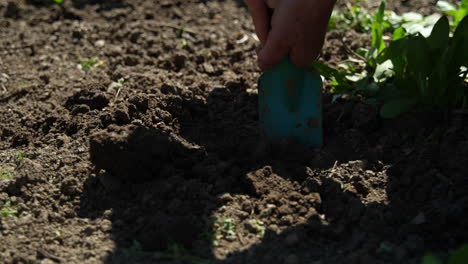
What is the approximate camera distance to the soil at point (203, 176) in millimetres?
2055

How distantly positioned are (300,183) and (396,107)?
47 centimetres

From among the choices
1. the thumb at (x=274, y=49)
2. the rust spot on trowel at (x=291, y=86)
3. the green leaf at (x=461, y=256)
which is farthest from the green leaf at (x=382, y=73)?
the green leaf at (x=461, y=256)

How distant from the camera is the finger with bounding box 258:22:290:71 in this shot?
7.65 feet

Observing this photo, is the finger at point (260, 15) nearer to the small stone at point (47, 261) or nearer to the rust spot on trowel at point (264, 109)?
the rust spot on trowel at point (264, 109)

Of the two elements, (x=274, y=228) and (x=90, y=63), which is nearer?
(x=274, y=228)

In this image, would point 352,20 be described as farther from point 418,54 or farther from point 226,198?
point 226,198

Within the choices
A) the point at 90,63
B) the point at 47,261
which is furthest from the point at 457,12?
the point at 47,261

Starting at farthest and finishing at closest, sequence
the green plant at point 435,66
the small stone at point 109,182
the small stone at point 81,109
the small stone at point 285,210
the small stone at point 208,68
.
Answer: the small stone at point 208,68 < the small stone at point 81,109 < the green plant at point 435,66 < the small stone at point 109,182 < the small stone at point 285,210

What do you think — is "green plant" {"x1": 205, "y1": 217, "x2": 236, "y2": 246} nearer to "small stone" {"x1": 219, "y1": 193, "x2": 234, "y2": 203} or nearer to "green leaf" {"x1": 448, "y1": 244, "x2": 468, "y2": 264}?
"small stone" {"x1": 219, "y1": 193, "x2": 234, "y2": 203}

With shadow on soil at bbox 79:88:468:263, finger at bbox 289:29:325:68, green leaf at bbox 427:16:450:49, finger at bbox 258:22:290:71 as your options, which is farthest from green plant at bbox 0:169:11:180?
green leaf at bbox 427:16:450:49

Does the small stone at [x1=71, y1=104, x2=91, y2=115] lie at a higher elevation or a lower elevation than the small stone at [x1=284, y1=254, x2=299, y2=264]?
higher

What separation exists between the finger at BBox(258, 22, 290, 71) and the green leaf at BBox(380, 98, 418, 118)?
437 mm

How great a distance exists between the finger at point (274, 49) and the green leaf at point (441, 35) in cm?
58

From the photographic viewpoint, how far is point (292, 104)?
8.59 ft
